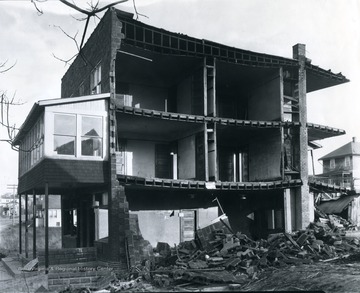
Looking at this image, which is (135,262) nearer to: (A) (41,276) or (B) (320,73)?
(A) (41,276)

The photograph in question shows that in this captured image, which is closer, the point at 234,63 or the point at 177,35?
the point at 177,35

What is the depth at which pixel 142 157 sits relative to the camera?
25734mm

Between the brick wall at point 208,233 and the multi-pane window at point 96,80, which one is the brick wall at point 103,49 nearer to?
the multi-pane window at point 96,80

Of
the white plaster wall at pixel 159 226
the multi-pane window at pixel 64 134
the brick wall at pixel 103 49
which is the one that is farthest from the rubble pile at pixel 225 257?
the brick wall at pixel 103 49

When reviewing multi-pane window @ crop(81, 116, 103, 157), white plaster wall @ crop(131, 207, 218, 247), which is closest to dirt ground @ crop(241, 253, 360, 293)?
white plaster wall @ crop(131, 207, 218, 247)

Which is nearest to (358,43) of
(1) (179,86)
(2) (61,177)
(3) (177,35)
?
(3) (177,35)

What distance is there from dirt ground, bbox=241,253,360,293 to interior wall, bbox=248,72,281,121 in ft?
37.7

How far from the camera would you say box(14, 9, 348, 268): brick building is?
19.7 m

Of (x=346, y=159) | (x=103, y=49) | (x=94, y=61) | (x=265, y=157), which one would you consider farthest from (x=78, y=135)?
(x=346, y=159)

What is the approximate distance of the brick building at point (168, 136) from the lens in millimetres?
19719

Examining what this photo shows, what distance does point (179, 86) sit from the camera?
26.3m

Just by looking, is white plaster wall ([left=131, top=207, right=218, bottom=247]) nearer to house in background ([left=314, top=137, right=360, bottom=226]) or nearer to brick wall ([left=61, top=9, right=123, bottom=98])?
brick wall ([left=61, top=9, right=123, bottom=98])

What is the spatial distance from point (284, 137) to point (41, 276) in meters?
15.7

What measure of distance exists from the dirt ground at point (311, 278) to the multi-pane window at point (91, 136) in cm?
912
